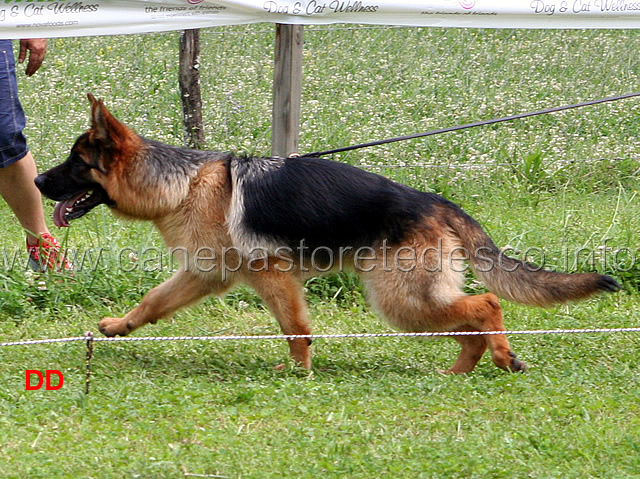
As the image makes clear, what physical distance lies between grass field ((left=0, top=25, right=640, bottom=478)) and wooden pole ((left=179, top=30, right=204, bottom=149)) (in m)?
0.17

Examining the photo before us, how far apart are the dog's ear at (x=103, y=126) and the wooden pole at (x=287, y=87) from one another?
4.49 feet

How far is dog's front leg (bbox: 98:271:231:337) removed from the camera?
4695mm

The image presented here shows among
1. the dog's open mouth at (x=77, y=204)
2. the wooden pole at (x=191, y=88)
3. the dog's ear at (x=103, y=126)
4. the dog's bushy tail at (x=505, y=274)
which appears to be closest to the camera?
the dog's ear at (x=103, y=126)

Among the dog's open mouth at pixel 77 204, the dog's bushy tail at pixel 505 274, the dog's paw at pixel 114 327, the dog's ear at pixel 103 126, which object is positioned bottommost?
the dog's paw at pixel 114 327

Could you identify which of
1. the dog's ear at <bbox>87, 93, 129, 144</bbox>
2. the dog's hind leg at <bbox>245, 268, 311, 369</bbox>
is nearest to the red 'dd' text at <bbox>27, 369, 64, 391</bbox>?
the dog's hind leg at <bbox>245, 268, 311, 369</bbox>

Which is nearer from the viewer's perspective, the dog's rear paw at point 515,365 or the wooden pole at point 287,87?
the dog's rear paw at point 515,365

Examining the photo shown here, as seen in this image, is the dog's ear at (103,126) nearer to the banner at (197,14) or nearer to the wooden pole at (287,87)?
the banner at (197,14)

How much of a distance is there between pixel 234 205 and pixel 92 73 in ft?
15.7

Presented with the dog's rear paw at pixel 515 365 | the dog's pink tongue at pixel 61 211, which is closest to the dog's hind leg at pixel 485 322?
the dog's rear paw at pixel 515 365

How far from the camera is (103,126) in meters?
4.39

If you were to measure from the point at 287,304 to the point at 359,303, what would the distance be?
1207 millimetres

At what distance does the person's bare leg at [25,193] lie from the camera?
218 inches

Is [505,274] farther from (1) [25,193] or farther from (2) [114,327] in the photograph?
(1) [25,193]

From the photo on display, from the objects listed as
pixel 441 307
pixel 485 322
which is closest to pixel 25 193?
pixel 441 307
